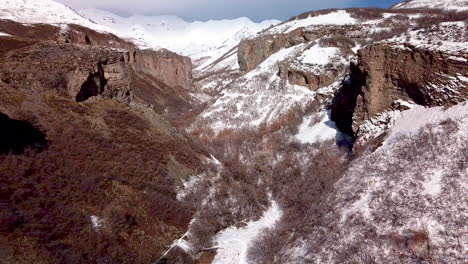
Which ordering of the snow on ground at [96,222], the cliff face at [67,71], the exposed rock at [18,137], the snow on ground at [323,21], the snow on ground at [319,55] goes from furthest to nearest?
1. the snow on ground at [323,21]
2. the snow on ground at [319,55]
3. the cliff face at [67,71]
4. the exposed rock at [18,137]
5. the snow on ground at [96,222]

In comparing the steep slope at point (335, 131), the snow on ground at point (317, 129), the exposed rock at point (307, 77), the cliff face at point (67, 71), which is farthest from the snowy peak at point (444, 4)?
the cliff face at point (67, 71)

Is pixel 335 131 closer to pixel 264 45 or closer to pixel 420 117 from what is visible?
pixel 420 117

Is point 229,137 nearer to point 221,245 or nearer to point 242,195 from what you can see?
point 242,195

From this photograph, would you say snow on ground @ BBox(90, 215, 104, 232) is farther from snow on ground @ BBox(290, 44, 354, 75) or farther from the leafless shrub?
the leafless shrub

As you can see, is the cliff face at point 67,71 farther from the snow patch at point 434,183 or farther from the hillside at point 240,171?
the snow patch at point 434,183

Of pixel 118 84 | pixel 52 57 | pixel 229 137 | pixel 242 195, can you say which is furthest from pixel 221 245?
pixel 229 137

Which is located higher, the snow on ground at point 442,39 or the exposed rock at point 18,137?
the snow on ground at point 442,39
